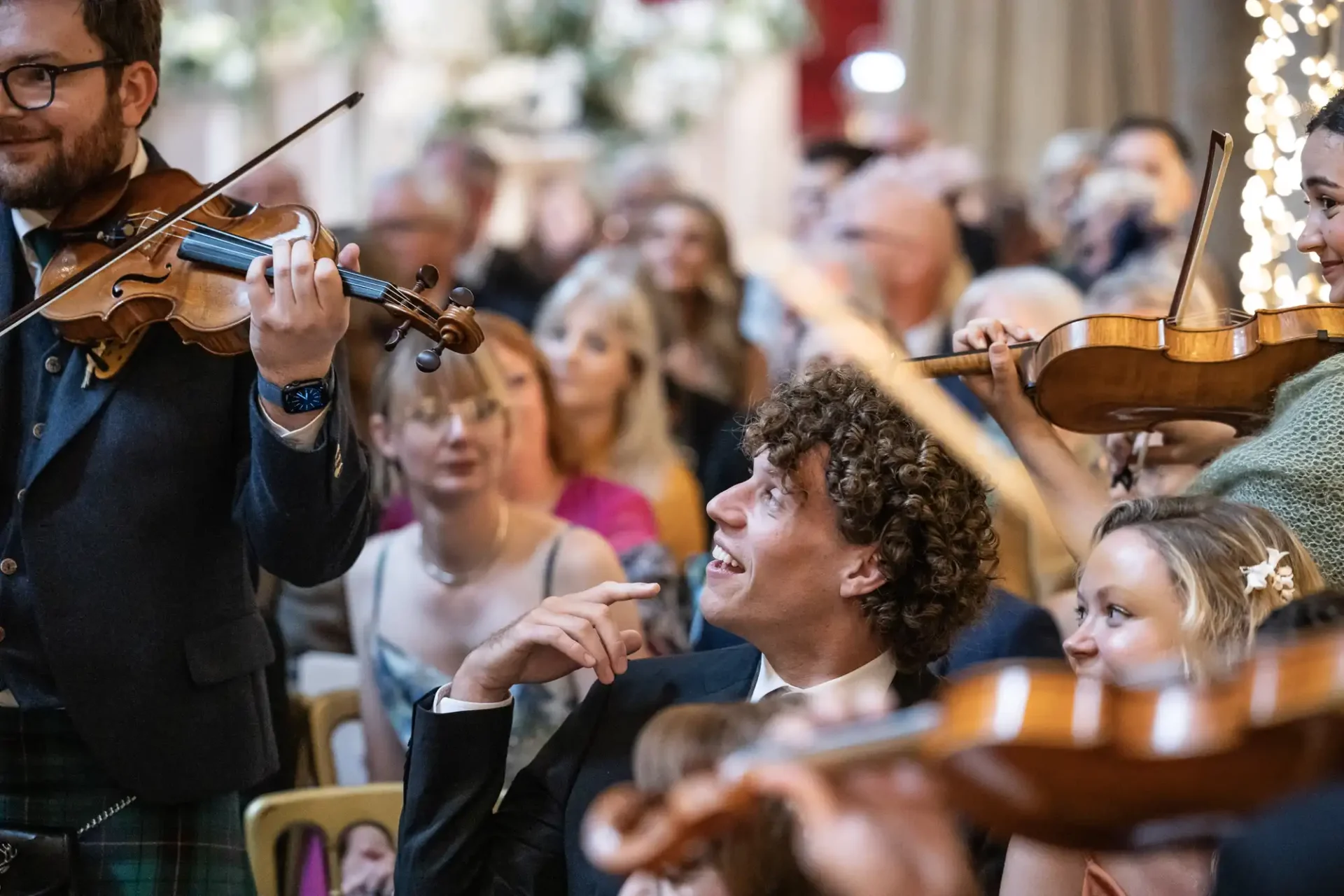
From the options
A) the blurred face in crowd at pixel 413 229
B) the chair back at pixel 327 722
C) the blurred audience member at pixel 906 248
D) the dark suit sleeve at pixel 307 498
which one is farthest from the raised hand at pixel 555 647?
the blurred face in crowd at pixel 413 229

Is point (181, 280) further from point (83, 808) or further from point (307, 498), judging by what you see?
point (83, 808)

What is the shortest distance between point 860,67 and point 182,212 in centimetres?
768

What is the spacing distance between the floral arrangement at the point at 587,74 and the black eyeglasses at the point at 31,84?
225 inches

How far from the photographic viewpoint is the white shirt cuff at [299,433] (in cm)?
202

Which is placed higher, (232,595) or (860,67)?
(860,67)

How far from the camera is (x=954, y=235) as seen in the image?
5.05 metres

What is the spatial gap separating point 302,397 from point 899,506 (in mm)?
759

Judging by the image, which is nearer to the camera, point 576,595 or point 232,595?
point 576,595

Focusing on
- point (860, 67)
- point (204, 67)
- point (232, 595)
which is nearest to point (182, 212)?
point (232, 595)

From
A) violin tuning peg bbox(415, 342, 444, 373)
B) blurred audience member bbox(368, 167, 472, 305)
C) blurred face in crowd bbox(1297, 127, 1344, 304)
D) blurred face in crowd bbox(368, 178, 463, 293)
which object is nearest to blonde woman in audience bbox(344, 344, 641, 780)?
violin tuning peg bbox(415, 342, 444, 373)

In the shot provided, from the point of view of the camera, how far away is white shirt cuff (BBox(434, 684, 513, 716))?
202 cm

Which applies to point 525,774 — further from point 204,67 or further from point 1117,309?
point 204,67

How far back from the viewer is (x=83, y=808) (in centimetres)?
217

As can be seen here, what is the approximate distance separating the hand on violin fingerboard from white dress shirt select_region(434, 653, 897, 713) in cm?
44
